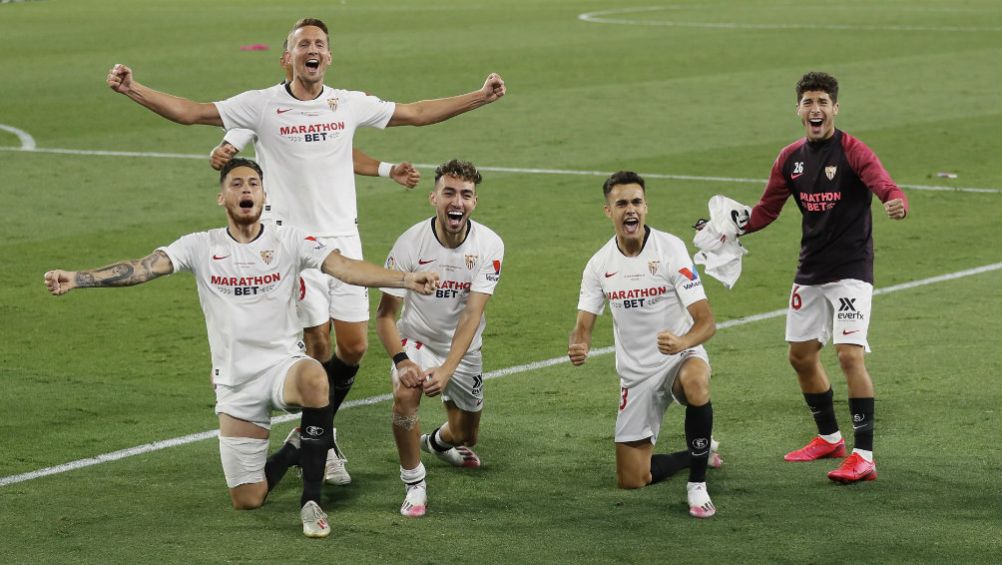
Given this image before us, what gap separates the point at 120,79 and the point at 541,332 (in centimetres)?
422

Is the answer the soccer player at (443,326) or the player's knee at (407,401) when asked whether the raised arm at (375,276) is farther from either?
the player's knee at (407,401)

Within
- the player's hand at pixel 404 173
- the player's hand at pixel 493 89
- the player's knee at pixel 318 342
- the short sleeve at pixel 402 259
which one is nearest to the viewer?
the short sleeve at pixel 402 259

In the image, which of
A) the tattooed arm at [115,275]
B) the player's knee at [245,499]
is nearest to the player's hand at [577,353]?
the player's knee at [245,499]

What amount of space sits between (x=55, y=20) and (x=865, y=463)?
1297 inches

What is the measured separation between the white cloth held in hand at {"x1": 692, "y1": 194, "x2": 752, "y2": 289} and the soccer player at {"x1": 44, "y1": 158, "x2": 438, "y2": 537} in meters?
2.18

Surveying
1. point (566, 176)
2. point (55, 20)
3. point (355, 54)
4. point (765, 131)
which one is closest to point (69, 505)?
point (566, 176)

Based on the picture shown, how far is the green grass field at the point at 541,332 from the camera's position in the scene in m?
7.38

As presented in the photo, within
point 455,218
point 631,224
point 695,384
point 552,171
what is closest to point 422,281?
point 455,218

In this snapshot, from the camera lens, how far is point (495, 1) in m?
45.2

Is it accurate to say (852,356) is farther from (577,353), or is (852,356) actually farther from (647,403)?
(577,353)

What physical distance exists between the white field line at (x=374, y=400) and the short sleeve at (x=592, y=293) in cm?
209

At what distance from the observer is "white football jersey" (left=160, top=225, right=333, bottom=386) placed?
775 cm

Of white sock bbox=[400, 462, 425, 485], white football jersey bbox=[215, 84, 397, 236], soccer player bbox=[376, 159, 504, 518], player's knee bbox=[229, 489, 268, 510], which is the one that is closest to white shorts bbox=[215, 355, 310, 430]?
player's knee bbox=[229, 489, 268, 510]

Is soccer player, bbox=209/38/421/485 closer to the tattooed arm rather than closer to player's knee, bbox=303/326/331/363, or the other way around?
player's knee, bbox=303/326/331/363
